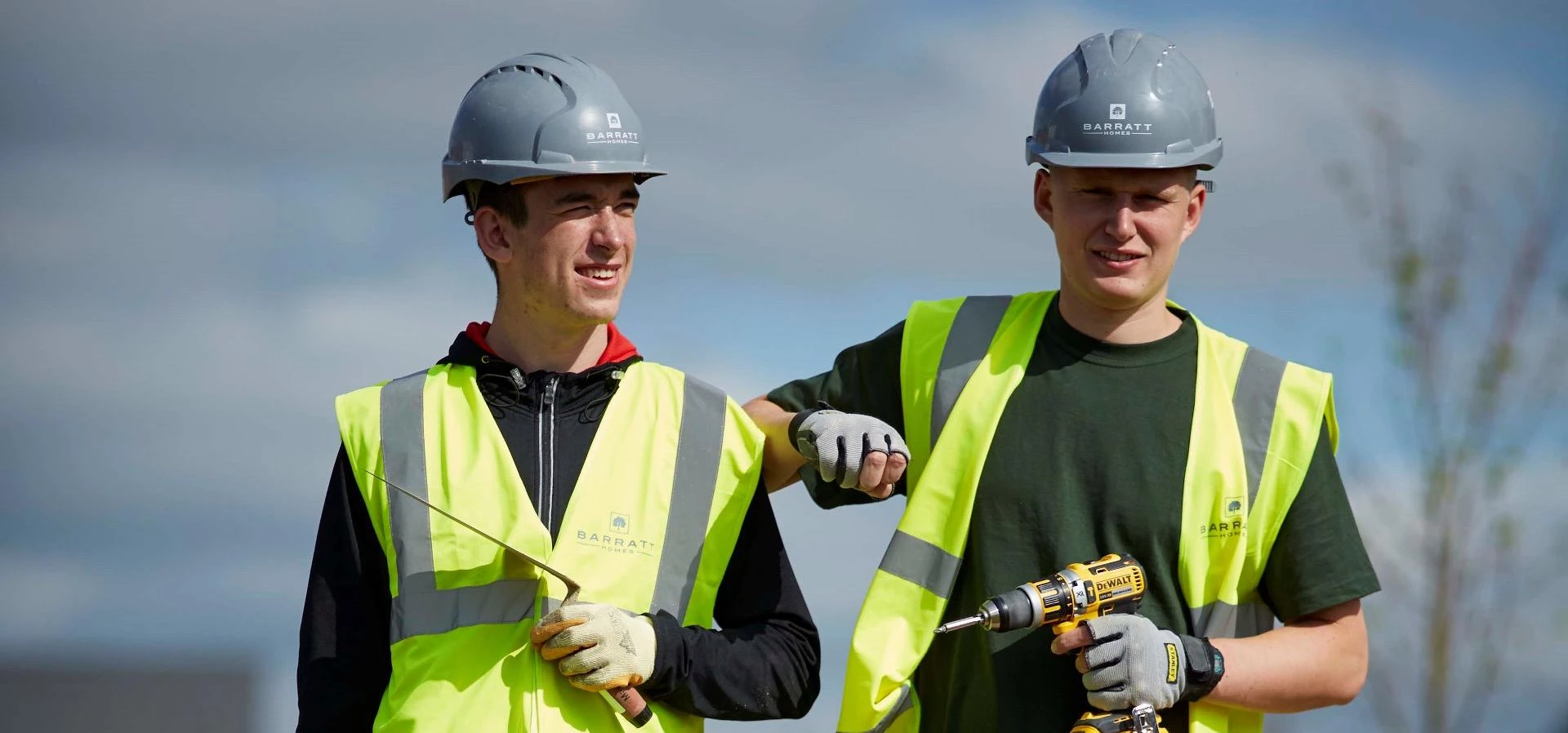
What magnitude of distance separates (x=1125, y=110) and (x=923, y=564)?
117 centimetres

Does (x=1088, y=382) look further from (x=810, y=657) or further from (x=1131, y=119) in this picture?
(x=810, y=657)

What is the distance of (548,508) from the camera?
419 cm

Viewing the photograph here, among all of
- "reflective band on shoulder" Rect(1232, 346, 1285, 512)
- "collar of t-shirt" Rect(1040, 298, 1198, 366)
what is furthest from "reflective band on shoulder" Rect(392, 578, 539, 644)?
"reflective band on shoulder" Rect(1232, 346, 1285, 512)

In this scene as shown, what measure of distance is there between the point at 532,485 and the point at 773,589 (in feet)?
2.03

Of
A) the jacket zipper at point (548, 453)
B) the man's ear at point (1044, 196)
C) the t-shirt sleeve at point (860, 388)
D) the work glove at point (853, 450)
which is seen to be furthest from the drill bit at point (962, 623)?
the man's ear at point (1044, 196)

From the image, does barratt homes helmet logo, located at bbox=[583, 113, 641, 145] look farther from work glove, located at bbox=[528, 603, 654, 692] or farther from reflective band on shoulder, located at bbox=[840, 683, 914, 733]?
reflective band on shoulder, located at bbox=[840, 683, 914, 733]

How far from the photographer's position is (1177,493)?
13.9ft

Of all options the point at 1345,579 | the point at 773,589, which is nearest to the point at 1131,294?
the point at 1345,579

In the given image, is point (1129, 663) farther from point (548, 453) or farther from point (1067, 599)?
point (548, 453)

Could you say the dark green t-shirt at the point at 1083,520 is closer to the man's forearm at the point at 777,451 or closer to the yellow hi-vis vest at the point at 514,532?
the man's forearm at the point at 777,451

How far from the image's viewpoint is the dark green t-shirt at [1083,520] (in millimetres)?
4188

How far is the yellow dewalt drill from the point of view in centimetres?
400

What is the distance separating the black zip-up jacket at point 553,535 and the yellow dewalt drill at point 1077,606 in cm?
43

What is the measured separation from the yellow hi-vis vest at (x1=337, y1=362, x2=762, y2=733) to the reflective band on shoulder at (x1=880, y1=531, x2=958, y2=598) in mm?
378
